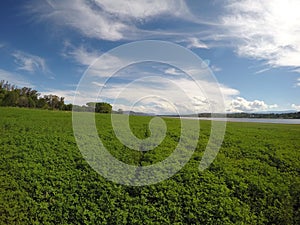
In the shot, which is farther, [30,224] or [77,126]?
[77,126]

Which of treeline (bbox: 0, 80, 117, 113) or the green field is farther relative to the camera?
treeline (bbox: 0, 80, 117, 113)

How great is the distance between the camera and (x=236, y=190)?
7.01 metres

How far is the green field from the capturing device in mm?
6215

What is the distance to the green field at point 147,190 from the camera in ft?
20.4

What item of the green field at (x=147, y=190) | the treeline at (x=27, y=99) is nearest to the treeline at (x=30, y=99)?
the treeline at (x=27, y=99)

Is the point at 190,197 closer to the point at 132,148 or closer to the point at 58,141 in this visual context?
the point at 132,148

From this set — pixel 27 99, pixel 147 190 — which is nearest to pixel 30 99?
pixel 27 99

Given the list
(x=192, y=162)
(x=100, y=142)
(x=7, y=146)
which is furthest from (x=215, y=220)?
(x=7, y=146)

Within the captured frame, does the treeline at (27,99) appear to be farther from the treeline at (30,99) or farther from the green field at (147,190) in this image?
the green field at (147,190)

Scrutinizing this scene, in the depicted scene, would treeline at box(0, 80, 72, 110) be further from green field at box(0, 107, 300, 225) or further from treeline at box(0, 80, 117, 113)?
green field at box(0, 107, 300, 225)

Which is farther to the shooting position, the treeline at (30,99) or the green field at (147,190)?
the treeline at (30,99)

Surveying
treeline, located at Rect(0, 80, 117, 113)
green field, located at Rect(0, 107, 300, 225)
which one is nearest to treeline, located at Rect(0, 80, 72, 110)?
treeline, located at Rect(0, 80, 117, 113)

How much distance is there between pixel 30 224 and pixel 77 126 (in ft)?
20.4

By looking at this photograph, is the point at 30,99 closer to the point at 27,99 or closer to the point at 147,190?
the point at 27,99
